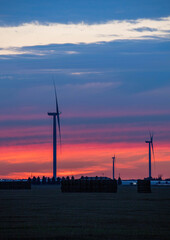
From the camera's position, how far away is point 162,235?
73.0ft

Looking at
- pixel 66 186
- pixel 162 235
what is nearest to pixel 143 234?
pixel 162 235

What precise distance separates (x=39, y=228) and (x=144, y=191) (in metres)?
59.6

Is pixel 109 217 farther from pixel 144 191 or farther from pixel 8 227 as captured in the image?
pixel 144 191

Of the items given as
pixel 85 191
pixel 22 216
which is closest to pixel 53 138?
pixel 85 191

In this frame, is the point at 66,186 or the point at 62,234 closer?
the point at 62,234

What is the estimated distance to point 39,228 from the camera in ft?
81.8

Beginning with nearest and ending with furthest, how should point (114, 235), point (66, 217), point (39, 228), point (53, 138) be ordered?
point (114, 235) → point (39, 228) → point (66, 217) → point (53, 138)

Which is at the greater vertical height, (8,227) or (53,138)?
(53,138)

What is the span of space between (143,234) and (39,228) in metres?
4.92

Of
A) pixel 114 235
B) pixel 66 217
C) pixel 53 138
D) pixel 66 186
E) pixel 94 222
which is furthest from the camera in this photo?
pixel 53 138

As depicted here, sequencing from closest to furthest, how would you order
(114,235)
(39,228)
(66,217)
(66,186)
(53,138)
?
1. (114,235)
2. (39,228)
3. (66,217)
4. (66,186)
5. (53,138)

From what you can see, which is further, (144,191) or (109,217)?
(144,191)

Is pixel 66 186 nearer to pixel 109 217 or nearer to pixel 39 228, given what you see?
pixel 109 217

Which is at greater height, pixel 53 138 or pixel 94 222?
pixel 53 138
